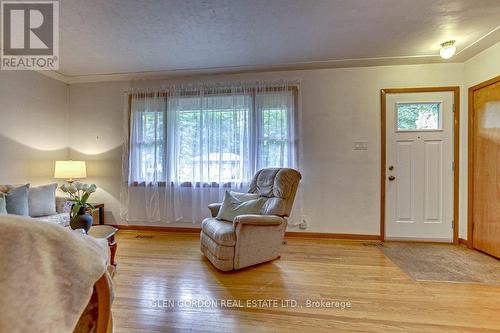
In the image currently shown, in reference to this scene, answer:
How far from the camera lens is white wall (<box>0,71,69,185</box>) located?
3.02m

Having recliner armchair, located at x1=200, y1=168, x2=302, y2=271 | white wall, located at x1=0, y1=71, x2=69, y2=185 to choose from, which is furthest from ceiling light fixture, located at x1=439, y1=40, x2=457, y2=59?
white wall, located at x1=0, y1=71, x2=69, y2=185

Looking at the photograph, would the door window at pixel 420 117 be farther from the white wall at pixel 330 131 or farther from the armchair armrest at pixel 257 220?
the armchair armrest at pixel 257 220

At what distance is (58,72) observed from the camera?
358cm

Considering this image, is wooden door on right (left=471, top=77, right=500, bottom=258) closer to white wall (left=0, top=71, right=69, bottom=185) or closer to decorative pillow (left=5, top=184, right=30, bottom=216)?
decorative pillow (left=5, top=184, right=30, bottom=216)

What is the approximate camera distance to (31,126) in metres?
3.32

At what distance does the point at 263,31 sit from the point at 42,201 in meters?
3.23

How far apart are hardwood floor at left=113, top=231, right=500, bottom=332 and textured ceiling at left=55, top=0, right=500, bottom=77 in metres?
2.44

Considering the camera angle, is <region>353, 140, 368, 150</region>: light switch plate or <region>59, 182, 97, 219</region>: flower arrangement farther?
<region>353, 140, 368, 150</region>: light switch plate

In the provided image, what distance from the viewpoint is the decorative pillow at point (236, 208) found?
8.76 ft

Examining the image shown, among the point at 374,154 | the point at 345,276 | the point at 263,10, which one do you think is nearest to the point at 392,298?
the point at 345,276

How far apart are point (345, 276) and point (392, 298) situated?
45 cm

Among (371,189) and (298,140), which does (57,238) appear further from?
(371,189)

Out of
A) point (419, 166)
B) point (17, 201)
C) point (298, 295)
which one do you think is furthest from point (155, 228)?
point (419, 166)
